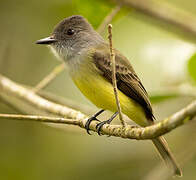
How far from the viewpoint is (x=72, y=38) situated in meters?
4.94

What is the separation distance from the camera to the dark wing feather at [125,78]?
4375 mm

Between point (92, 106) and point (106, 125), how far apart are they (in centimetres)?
178

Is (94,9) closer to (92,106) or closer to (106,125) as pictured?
(92,106)

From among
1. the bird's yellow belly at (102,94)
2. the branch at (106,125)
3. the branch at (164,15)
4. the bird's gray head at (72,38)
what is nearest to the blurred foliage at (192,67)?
the branch at (164,15)

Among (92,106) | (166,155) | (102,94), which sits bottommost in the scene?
(166,155)

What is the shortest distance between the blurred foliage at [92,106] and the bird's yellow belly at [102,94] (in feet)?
1.53

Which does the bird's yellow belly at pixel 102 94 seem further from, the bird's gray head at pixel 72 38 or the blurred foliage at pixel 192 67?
the blurred foliage at pixel 192 67

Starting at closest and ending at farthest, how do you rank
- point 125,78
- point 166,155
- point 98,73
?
point 166,155
point 98,73
point 125,78

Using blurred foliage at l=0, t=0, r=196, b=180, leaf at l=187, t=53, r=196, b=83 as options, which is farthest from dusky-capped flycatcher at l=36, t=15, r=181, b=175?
leaf at l=187, t=53, r=196, b=83

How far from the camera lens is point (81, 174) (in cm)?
574

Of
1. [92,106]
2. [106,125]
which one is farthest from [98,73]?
[92,106]

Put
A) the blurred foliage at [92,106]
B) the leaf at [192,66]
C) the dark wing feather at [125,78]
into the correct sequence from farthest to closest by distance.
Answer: the blurred foliage at [92,106], the dark wing feather at [125,78], the leaf at [192,66]

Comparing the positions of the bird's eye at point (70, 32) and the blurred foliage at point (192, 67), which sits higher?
the bird's eye at point (70, 32)

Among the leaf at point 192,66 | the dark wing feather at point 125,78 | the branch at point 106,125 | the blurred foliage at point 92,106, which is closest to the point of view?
the branch at point 106,125
